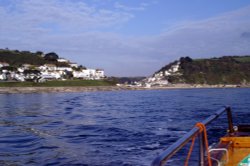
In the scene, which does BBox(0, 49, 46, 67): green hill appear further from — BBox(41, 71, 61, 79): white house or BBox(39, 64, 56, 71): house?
BBox(41, 71, 61, 79): white house

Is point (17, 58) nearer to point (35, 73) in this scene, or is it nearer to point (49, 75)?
point (49, 75)

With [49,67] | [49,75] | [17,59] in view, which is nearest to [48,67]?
[49,67]

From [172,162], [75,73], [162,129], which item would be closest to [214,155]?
[172,162]

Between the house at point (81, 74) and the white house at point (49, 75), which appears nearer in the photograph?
the white house at point (49, 75)

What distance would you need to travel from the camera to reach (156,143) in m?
14.5

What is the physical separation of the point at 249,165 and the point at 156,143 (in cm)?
1019

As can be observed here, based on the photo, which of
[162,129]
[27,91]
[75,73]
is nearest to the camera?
[162,129]

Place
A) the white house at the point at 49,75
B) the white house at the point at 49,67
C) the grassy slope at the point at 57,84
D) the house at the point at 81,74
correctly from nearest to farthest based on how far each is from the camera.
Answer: the grassy slope at the point at 57,84 → the white house at the point at 49,75 → the white house at the point at 49,67 → the house at the point at 81,74

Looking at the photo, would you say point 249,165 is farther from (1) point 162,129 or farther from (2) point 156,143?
(1) point 162,129

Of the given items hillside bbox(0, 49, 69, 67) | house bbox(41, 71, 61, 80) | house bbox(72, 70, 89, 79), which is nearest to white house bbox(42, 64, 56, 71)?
hillside bbox(0, 49, 69, 67)

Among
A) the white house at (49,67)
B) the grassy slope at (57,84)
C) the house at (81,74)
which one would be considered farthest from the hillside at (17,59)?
the grassy slope at (57,84)

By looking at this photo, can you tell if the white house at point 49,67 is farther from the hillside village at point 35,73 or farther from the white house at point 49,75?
the white house at point 49,75

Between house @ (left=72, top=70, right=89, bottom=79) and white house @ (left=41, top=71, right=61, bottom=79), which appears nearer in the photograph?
white house @ (left=41, top=71, right=61, bottom=79)

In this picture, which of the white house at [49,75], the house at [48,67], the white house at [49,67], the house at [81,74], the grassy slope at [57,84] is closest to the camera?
the grassy slope at [57,84]
